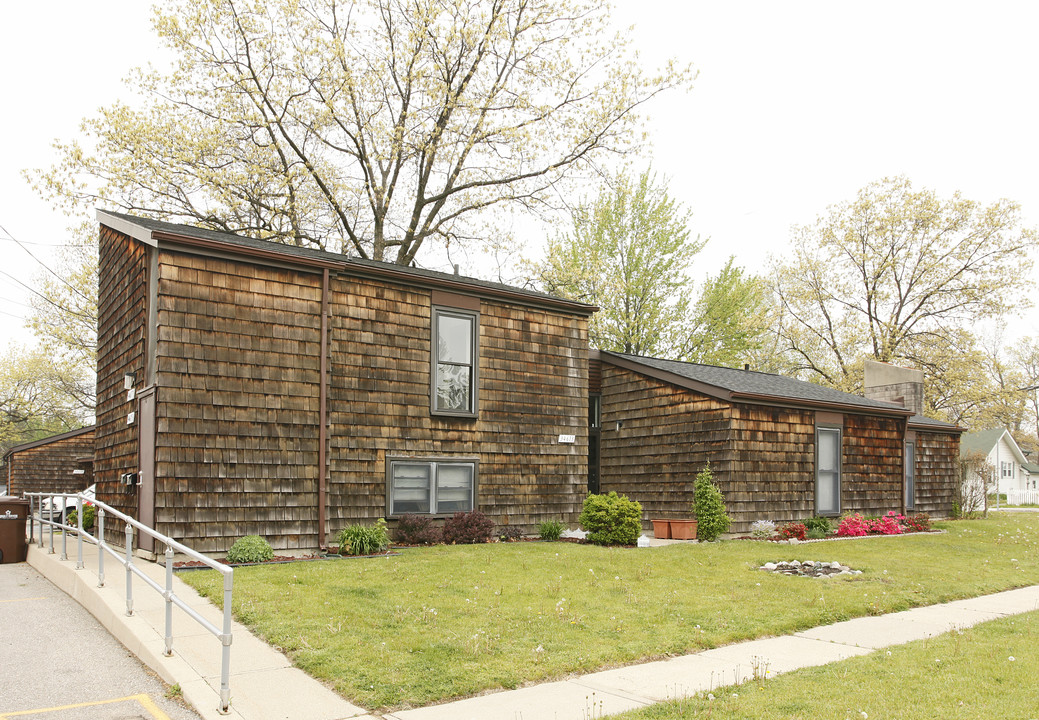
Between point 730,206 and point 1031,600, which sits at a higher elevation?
point 730,206

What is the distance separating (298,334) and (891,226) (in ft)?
108

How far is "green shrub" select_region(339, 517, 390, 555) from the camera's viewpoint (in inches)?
470

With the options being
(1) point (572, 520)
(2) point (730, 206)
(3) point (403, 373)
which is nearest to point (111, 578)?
(3) point (403, 373)

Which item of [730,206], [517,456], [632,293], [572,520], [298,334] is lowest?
[572,520]

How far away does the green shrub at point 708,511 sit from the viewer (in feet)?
50.8

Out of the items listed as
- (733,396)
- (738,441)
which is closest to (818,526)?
(738,441)

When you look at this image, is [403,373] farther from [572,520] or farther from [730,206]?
[730,206]

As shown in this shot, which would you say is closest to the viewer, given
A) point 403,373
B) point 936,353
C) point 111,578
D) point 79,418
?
point 111,578

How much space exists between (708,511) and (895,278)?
27.0 meters

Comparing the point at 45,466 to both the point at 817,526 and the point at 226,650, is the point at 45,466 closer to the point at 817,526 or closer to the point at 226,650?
the point at 817,526

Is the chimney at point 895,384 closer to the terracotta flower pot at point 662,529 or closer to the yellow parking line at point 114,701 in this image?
the terracotta flower pot at point 662,529

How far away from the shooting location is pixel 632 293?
33.0 meters

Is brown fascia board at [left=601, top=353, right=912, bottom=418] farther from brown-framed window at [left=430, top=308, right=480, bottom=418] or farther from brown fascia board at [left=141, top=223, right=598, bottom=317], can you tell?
brown-framed window at [left=430, top=308, right=480, bottom=418]

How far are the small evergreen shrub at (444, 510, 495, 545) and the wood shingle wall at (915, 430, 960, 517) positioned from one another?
53.3 feet
